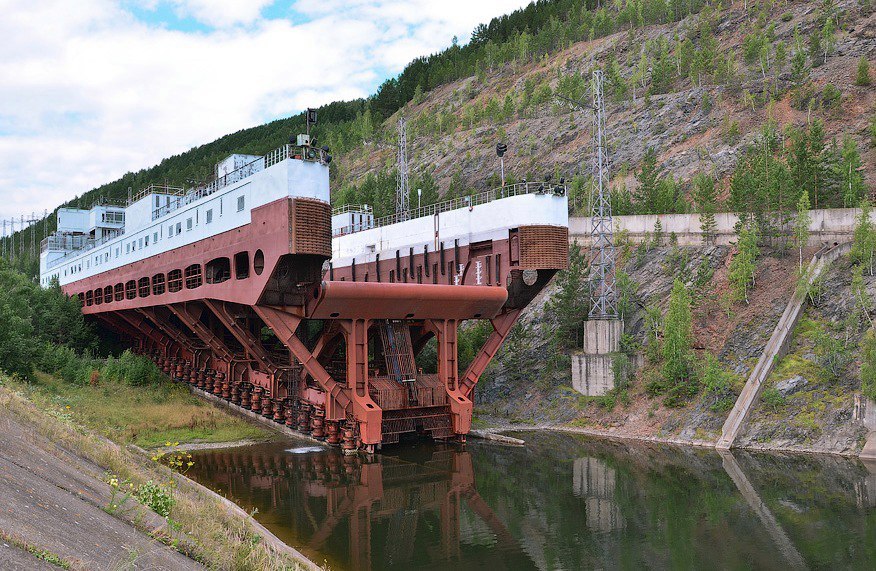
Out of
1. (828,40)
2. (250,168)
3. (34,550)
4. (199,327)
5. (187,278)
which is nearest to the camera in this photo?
(34,550)

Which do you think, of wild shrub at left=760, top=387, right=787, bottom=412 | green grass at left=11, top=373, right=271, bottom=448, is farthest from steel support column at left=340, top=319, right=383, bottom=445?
wild shrub at left=760, top=387, right=787, bottom=412

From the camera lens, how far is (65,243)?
5534 centimetres

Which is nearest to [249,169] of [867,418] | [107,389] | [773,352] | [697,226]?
[107,389]

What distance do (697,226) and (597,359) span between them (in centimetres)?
983

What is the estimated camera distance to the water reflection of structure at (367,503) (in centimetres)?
1416

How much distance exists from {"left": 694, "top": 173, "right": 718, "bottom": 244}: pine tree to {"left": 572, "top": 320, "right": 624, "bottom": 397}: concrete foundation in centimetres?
713

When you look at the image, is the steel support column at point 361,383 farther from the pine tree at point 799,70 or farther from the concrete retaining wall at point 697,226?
the pine tree at point 799,70

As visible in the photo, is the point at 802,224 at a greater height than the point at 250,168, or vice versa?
the point at 250,168

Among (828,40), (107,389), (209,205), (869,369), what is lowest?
(107,389)

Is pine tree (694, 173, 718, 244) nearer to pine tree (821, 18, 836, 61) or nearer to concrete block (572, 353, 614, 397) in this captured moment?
concrete block (572, 353, 614, 397)

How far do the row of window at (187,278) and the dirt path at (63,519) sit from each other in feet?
48.7

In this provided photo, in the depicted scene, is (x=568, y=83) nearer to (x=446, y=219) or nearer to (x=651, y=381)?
(x=446, y=219)

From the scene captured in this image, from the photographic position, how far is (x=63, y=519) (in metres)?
7.16

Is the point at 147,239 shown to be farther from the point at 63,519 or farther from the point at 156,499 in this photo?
the point at 63,519
